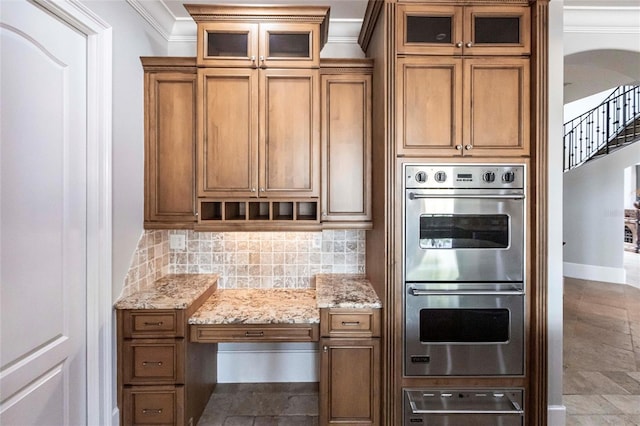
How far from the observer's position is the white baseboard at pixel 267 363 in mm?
2723

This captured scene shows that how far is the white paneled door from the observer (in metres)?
1.37

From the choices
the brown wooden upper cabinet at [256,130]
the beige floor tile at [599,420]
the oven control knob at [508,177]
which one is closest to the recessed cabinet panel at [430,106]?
the oven control knob at [508,177]

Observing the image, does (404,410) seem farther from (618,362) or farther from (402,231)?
(618,362)

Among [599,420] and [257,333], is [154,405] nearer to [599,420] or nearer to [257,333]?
[257,333]

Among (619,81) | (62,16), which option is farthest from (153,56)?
(619,81)

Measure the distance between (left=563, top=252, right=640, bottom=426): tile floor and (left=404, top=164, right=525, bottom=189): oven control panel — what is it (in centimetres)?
183

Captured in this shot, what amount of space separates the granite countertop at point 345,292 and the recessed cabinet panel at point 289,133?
681 millimetres

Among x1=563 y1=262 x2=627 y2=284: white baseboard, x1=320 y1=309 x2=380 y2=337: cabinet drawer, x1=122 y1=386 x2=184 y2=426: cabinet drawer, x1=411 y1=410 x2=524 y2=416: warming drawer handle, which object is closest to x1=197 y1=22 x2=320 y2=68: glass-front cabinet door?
x1=320 y1=309 x2=380 y2=337: cabinet drawer

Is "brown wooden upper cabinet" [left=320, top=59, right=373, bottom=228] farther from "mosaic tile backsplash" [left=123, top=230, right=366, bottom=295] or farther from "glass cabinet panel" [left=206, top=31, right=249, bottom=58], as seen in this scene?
"glass cabinet panel" [left=206, top=31, right=249, bottom=58]

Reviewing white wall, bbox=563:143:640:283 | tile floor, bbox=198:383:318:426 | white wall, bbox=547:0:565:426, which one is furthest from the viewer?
white wall, bbox=563:143:640:283

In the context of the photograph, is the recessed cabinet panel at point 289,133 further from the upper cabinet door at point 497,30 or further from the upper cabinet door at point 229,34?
the upper cabinet door at point 497,30

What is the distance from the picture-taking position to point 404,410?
1961 mm

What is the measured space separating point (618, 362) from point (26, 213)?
4.80 m

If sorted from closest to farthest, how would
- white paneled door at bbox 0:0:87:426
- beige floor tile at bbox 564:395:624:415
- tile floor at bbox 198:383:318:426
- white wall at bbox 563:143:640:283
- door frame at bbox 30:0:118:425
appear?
white paneled door at bbox 0:0:87:426 < door frame at bbox 30:0:118:425 < tile floor at bbox 198:383:318:426 < beige floor tile at bbox 564:395:624:415 < white wall at bbox 563:143:640:283
